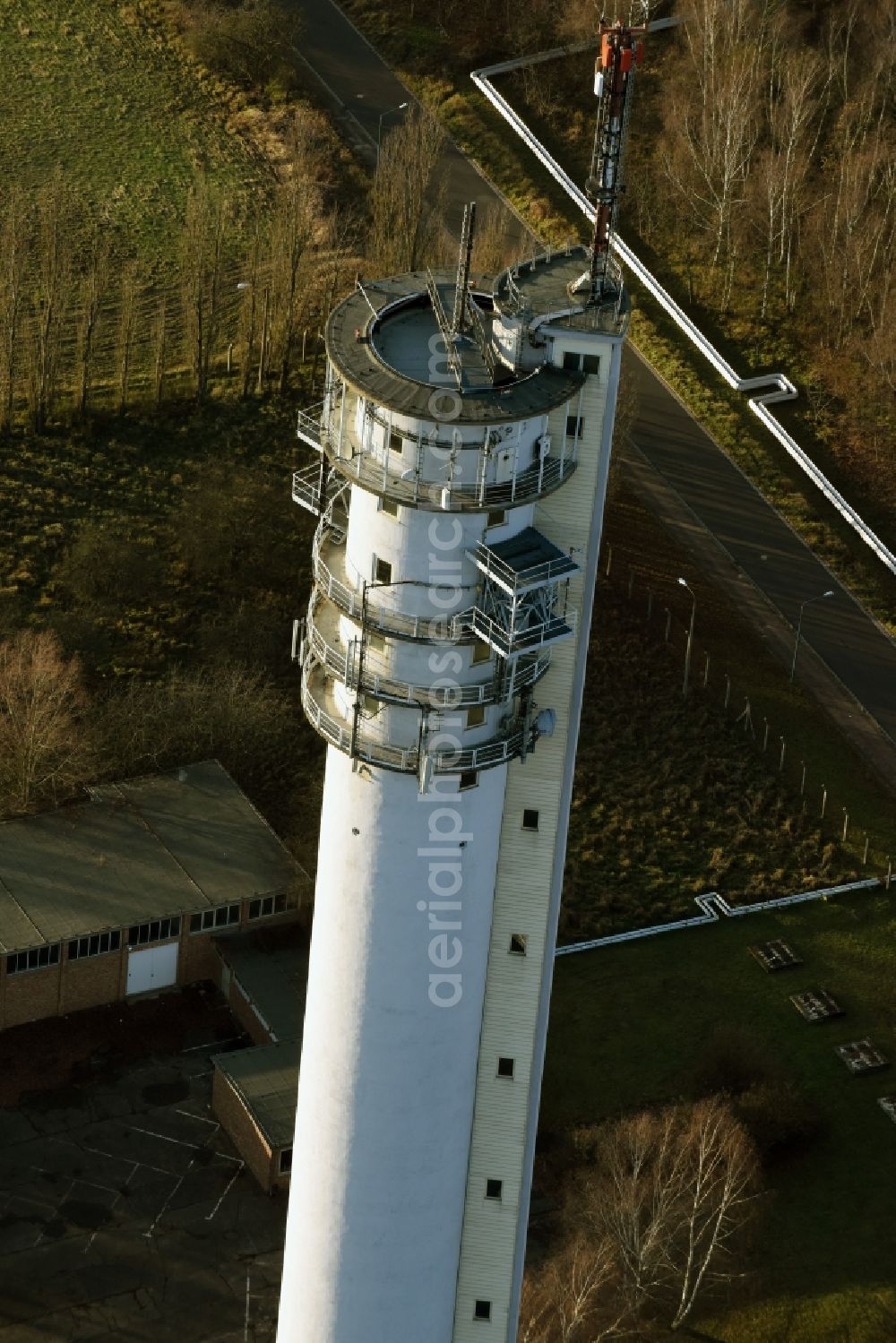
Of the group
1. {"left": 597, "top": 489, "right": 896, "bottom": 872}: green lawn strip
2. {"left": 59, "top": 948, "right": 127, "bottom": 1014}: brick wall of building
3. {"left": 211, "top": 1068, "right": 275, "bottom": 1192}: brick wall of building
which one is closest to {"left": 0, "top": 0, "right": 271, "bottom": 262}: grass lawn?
{"left": 597, "top": 489, "right": 896, "bottom": 872}: green lawn strip

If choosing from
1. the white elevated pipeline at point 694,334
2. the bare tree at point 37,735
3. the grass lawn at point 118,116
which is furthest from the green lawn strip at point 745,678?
the grass lawn at point 118,116

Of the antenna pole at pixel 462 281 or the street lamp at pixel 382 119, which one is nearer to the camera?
the antenna pole at pixel 462 281

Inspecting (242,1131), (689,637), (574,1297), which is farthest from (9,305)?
(574,1297)

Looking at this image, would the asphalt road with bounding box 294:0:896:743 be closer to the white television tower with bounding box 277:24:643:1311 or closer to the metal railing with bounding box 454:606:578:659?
the white television tower with bounding box 277:24:643:1311

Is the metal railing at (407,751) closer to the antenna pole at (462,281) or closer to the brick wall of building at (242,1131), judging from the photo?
the antenna pole at (462,281)

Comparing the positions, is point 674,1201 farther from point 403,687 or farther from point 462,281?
point 462,281

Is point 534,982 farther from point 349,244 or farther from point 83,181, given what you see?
point 83,181
